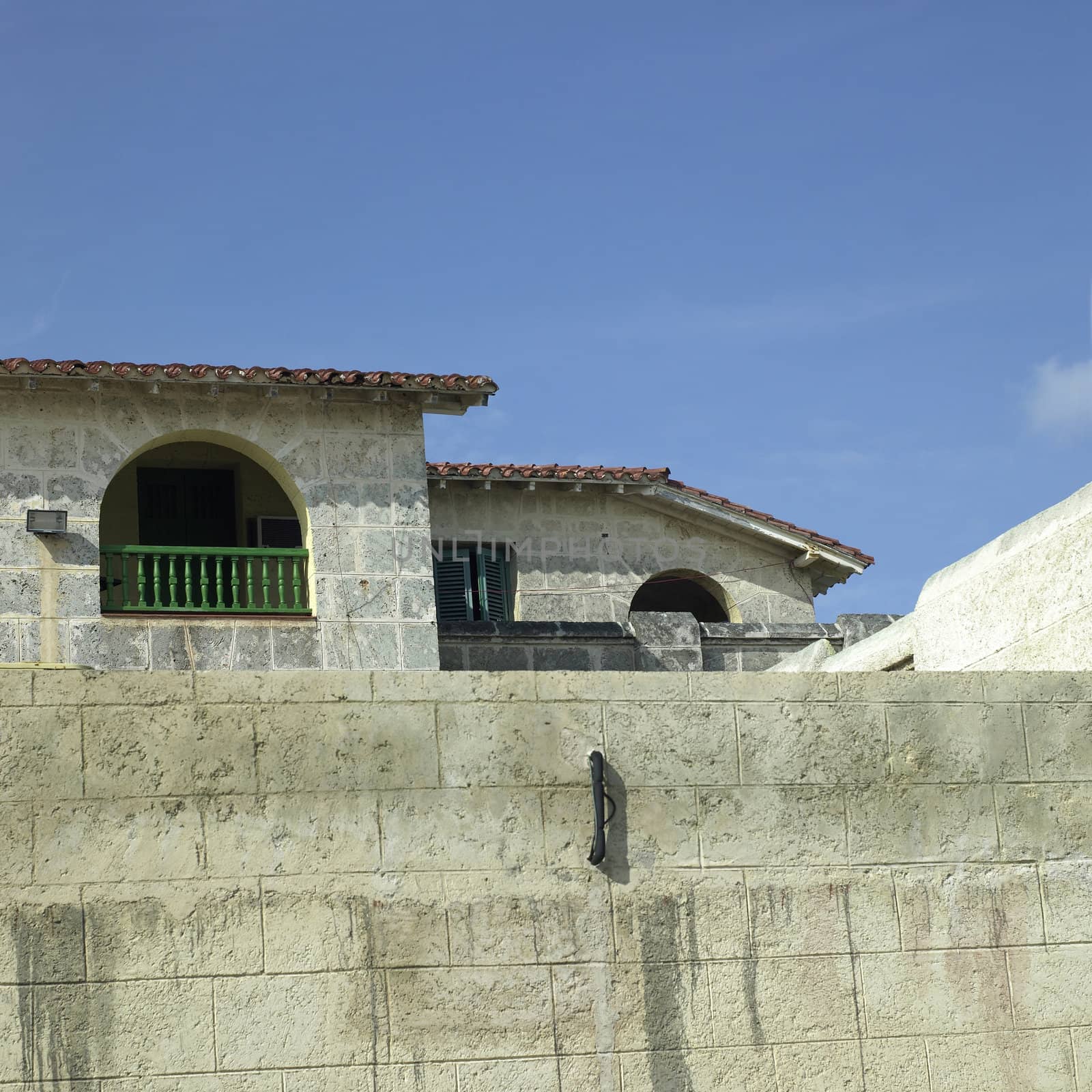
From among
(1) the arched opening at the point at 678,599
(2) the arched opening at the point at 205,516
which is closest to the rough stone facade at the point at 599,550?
(1) the arched opening at the point at 678,599

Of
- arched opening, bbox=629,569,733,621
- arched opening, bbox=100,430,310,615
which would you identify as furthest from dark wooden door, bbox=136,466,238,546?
arched opening, bbox=629,569,733,621

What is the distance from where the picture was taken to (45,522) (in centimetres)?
1606

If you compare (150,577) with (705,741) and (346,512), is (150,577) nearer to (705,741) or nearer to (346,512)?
(346,512)

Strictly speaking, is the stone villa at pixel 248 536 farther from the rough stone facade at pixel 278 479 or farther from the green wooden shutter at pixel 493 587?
the green wooden shutter at pixel 493 587

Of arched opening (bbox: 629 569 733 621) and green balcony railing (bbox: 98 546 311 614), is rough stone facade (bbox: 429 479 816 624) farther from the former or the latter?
green balcony railing (bbox: 98 546 311 614)

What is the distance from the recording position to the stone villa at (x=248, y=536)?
635 inches

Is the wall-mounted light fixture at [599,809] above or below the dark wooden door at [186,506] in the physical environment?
below

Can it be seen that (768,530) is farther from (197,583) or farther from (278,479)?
(197,583)

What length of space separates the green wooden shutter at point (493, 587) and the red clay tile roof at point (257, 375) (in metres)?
3.86

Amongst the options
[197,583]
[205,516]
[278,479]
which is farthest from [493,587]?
[278,479]

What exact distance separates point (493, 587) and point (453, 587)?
495mm

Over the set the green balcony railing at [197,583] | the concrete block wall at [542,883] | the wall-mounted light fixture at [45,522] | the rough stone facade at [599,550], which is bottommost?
the concrete block wall at [542,883]

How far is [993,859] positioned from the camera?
27.7 feet

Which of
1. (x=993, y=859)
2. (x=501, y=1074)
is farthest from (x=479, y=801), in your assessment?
(x=993, y=859)
